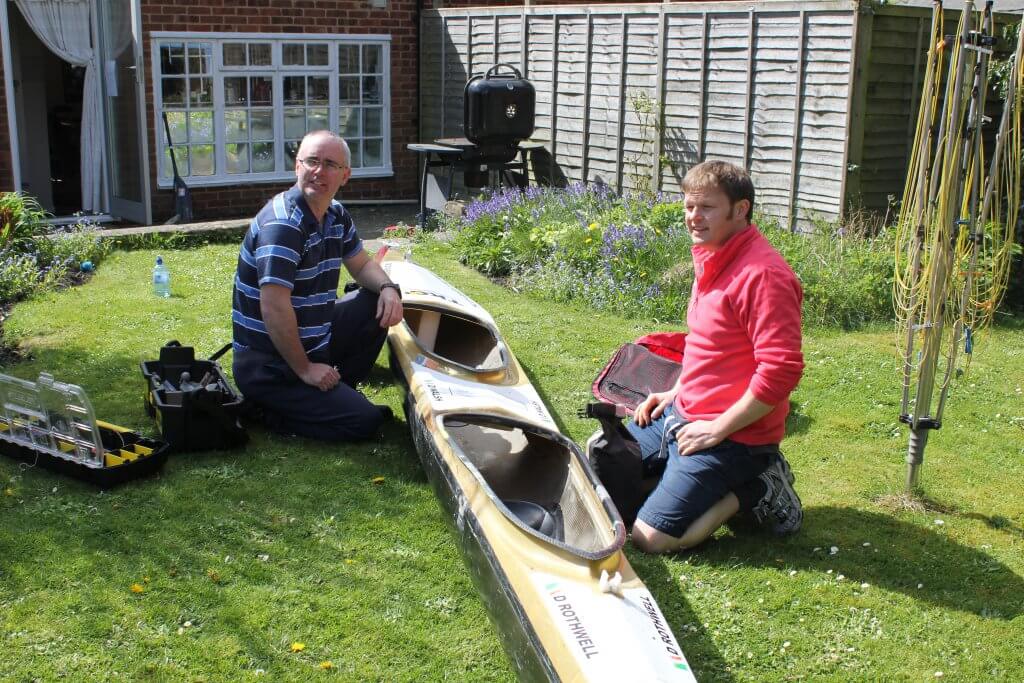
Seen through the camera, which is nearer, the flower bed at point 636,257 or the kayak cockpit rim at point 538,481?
the kayak cockpit rim at point 538,481

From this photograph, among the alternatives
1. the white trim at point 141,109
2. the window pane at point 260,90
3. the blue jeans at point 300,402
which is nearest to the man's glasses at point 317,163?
the blue jeans at point 300,402

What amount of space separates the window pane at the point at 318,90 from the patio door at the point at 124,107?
2477 mm

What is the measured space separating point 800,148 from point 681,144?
1695mm

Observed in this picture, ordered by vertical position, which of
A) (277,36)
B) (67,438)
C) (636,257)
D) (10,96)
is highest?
(277,36)

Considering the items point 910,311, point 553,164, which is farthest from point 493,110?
point 910,311

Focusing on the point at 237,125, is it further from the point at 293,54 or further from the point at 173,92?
the point at 293,54

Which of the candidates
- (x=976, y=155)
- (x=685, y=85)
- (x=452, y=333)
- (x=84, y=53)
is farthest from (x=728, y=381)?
(x=84, y=53)

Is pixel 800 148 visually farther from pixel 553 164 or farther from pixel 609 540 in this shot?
pixel 609 540

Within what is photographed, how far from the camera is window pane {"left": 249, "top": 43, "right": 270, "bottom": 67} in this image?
14234 millimetres

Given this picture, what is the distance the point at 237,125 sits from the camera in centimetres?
1436

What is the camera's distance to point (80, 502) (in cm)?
503

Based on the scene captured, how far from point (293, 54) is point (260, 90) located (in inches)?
27.9

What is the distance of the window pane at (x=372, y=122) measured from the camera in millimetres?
15625

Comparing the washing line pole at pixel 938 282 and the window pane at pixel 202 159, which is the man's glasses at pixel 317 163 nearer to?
the washing line pole at pixel 938 282
